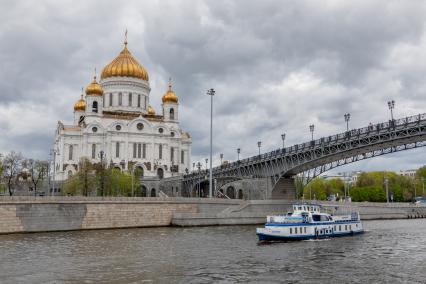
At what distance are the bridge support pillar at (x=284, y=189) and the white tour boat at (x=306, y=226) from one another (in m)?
18.5

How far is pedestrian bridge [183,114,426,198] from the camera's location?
Result: 46.7m

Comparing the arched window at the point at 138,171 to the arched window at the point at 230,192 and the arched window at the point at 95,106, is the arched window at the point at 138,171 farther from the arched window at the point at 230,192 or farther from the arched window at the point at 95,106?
the arched window at the point at 230,192

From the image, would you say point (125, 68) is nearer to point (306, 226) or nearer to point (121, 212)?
point (121, 212)

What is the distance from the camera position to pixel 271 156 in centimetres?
6116

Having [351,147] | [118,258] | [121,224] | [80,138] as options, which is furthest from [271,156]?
[80,138]

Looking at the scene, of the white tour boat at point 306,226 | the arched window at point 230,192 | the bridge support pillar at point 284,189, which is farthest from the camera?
the arched window at point 230,192

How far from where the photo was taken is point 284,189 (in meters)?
63.5

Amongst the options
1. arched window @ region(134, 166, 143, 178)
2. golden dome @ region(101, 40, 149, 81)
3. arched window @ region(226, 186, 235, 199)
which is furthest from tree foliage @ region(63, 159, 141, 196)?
arched window @ region(226, 186, 235, 199)

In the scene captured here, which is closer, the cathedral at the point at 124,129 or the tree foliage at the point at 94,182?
the tree foliage at the point at 94,182

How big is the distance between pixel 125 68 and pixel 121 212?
52.4 m

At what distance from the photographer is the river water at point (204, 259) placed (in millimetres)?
22016

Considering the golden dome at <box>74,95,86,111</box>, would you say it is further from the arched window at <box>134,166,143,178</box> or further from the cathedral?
the arched window at <box>134,166,143,178</box>

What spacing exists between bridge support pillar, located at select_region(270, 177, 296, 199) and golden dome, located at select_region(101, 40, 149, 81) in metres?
44.5

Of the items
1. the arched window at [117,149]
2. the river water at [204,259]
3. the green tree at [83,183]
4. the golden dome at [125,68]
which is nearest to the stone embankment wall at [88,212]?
the river water at [204,259]
